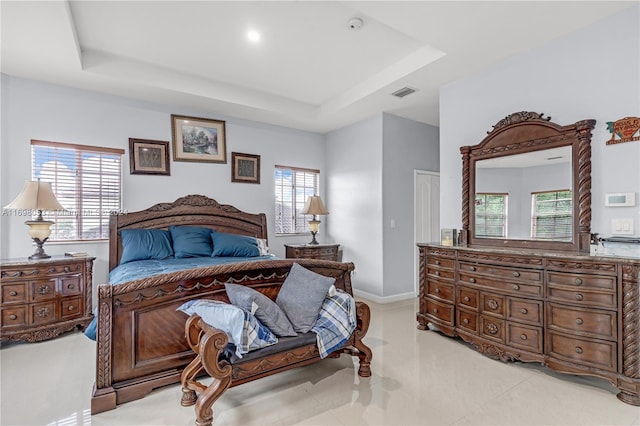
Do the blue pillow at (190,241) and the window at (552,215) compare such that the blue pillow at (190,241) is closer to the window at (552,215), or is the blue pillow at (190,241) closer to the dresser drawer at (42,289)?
the dresser drawer at (42,289)


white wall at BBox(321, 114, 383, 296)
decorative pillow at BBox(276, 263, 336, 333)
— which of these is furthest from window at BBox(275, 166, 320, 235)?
decorative pillow at BBox(276, 263, 336, 333)

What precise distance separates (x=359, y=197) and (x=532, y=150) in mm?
2593

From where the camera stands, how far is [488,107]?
339cm

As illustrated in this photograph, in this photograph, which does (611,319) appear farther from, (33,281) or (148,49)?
(33,281)

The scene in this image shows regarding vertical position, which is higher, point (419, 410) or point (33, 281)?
point (33, 281)

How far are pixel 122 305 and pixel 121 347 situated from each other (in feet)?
0.96

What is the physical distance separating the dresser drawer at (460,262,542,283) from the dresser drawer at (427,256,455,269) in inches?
5.3

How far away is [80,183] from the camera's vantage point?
3.88 meters

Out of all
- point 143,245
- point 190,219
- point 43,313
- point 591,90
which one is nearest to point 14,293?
point 43,313

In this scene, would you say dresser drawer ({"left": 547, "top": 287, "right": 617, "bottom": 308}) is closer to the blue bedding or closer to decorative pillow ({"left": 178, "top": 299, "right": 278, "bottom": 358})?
decorative pillow ({"left": 178, "top": 299, "right": 278, "bottom": 358})

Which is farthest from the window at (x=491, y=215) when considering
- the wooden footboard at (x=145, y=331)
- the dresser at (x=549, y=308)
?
the wooden footboard at (x=145, y=331)

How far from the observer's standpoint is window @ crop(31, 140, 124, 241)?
3700 mm

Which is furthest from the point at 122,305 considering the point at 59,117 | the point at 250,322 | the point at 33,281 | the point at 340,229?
the point at 340,229

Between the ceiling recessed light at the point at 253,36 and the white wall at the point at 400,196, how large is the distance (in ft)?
7.60
